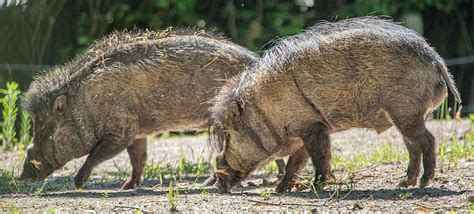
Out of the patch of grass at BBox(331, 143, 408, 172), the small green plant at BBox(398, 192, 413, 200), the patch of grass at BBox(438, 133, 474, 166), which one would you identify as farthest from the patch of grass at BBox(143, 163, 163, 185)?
the small green plant at BBox(398, 192, 413, 200)

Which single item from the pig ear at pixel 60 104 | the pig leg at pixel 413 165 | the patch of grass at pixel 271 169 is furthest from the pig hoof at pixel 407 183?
the pig ear at pixel 60 104

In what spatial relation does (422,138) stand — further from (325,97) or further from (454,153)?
(454,153)

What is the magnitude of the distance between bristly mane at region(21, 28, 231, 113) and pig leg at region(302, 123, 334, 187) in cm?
179

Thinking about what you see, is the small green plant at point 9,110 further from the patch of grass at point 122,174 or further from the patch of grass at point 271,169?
the patch of grass at point 271,169

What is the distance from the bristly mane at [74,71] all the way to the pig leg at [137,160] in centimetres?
76

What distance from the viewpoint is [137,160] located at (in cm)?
848

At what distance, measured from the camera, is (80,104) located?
827 centimetres

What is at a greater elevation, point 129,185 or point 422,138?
point 422,138

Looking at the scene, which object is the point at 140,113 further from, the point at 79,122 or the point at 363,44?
the point at 363,44

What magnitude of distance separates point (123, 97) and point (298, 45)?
172 centimetres

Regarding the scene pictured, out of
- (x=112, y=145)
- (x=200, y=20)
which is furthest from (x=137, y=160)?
(x=200, y=20)

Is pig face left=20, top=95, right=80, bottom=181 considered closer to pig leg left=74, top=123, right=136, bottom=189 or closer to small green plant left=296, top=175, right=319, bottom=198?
pig leg left=74, top=123, right=136, bottom=189

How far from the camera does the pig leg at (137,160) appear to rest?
27.2 feet

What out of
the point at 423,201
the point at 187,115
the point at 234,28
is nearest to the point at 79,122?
the point at 187,115
